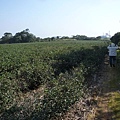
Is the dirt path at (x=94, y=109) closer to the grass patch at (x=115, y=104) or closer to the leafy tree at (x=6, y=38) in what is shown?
the grass patch at (x=115, y=104)

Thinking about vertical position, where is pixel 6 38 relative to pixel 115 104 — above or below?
above

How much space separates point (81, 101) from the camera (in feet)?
28.7

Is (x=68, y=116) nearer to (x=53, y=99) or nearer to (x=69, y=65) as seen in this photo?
(x=53, y=99)

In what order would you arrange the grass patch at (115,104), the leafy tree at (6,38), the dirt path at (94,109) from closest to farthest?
the dirt path at (94,109), the grass patch at (115,104), the leafy tree at (6,38)

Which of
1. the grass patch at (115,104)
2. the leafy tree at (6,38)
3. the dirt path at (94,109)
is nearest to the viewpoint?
the dirt path at (94,109)

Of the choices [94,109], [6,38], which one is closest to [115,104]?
[94,109]

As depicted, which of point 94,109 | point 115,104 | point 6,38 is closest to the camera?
point 94,109

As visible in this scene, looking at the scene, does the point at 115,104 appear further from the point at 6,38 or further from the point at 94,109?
the point at 6,38

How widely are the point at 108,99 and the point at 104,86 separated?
2.36m

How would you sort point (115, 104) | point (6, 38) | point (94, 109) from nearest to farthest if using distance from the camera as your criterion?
point (94, 109)
point (115, 104)
point (6, 38)

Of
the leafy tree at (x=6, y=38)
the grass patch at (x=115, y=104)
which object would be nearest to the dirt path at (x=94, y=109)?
the grass patch at (x=115, y=104)

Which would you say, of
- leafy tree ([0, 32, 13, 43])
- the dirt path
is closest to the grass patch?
the dirt path

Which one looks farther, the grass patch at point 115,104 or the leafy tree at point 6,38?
the leafy tree at point 6,38

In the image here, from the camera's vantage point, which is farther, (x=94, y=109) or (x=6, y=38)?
(x=6, y=38)
